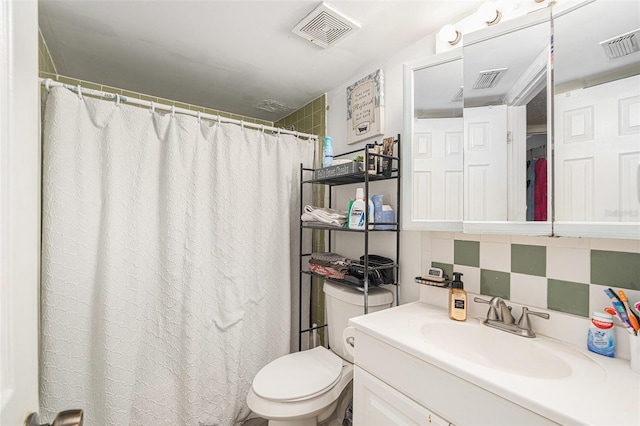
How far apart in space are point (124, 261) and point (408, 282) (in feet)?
4.85

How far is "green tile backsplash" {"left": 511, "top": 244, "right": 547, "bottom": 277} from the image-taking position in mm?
1052

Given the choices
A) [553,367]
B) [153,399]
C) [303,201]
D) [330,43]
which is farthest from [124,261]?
[553,367]

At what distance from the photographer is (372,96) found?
169 cm

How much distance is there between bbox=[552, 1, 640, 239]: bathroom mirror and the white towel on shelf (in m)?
0.96

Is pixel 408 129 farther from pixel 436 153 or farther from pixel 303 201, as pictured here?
pixel 303 201

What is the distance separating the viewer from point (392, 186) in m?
1.58

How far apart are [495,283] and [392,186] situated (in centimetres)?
68

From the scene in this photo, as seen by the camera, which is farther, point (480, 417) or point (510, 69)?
point (510, 69)

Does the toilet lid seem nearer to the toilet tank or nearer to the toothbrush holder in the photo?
the toilet tank

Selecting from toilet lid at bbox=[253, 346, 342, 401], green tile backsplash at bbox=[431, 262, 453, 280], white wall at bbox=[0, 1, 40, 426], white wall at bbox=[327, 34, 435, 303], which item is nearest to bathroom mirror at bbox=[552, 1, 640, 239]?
green tile backsplash at bbox=[431, 262, 453, 280]

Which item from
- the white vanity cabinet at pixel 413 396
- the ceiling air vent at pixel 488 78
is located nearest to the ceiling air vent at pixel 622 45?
the ceiling air vent at pixel 488 78

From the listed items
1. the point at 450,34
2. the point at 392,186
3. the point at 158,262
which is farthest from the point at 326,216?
the point at 450,34

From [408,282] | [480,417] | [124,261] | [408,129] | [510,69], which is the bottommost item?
[480,417]

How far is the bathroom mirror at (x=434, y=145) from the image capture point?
124 cm
